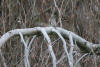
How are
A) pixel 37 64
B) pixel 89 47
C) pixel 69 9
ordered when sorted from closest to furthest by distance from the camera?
pixel 89 47 < pixel 37 64 < pixel 69 9

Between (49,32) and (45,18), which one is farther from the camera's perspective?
(45,18)

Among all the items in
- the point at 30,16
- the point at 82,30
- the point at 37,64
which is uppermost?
the point at 30,16

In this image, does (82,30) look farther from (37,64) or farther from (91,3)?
(37,64)

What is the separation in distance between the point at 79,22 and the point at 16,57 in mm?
748

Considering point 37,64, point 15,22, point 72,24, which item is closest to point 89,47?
point 37,64

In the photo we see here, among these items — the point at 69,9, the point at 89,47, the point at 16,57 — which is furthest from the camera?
the point at 69,9

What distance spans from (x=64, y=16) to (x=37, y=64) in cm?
63

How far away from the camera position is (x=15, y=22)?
113 inches

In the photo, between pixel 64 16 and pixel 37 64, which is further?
pixel 64 16

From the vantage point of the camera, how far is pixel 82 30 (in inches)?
115

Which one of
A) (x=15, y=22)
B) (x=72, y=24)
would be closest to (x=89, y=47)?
(x=72, y=24)

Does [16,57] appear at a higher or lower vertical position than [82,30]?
lower

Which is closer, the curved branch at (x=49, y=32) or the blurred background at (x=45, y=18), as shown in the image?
the curved branch at (x=49, y=32)

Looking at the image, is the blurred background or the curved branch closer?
the curved branch
